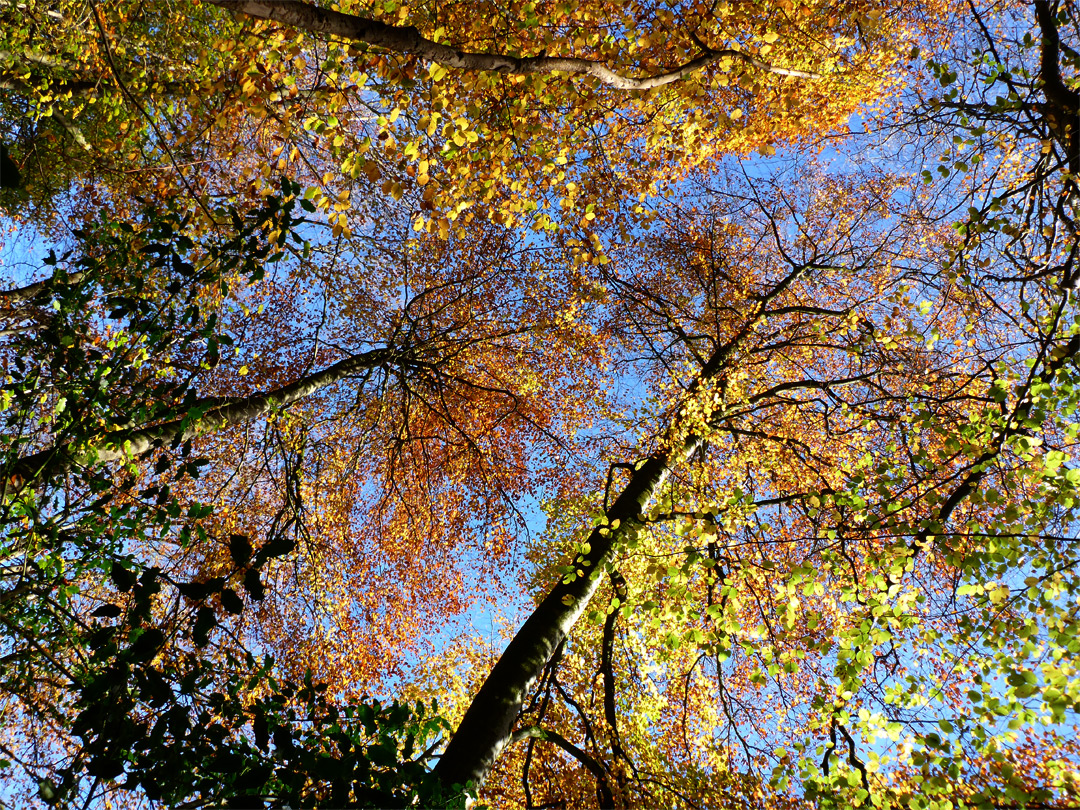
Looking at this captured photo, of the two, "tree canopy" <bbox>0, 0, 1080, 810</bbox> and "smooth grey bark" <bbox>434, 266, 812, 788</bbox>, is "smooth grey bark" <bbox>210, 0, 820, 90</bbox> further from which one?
"smooth grey bark" <bbox>434, 266, 812, 788</bbox>

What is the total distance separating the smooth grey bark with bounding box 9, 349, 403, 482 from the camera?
367 centimetres

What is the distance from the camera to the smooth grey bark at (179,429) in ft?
12.0

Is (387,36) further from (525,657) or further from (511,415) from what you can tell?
(511,415)

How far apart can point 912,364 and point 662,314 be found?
4899 mm

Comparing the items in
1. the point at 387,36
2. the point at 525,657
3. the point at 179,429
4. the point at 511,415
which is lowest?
the point at 179,429

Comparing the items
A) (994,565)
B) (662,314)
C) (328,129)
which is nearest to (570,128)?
A: (328,129)

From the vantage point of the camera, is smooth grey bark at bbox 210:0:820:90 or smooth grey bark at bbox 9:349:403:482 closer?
smooth grey bark at bbox 210:0:820:90

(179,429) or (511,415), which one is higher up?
(511,415)

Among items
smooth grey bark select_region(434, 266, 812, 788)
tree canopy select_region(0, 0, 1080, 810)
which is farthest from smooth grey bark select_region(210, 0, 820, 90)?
smooth grey bark select_region(434, 266, 812, 788)

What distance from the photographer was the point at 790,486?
1131 cm

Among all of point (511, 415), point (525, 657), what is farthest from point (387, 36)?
point (511, 415)

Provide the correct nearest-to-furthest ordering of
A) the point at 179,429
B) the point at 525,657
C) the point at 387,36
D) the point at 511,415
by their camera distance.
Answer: the point at 387,36
the point at 179,429
the point at 525,657
the point at 511,415

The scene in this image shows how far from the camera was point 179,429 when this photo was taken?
378cm

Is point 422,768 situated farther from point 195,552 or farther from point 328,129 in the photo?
point 195,552
